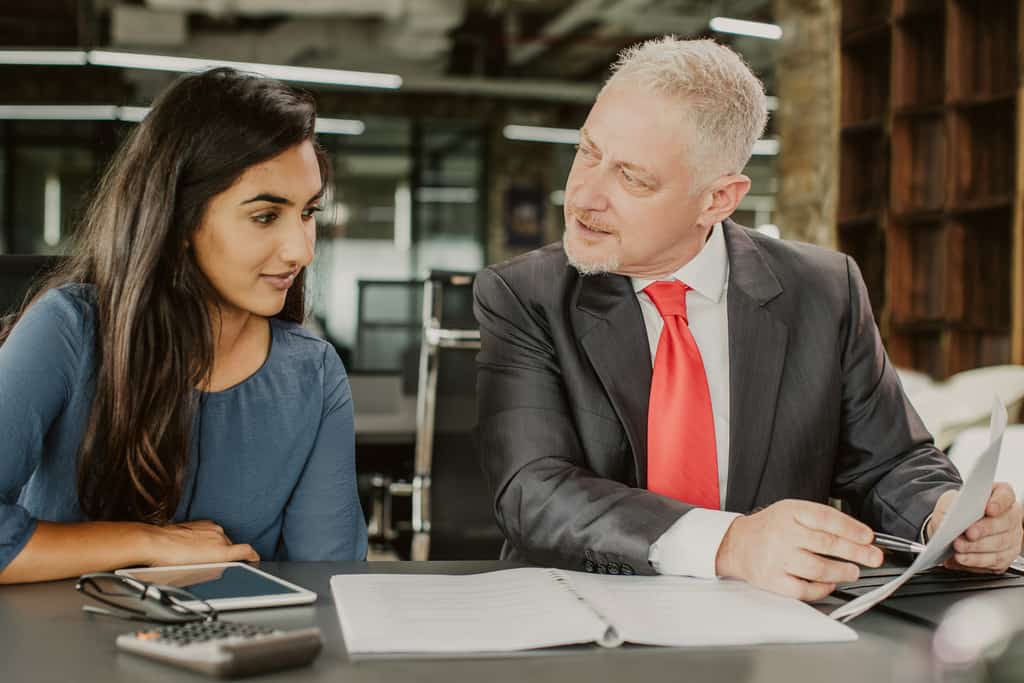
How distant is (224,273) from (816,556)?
902 mm

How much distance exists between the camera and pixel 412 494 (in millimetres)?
2840

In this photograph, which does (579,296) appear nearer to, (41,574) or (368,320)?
(41,574)

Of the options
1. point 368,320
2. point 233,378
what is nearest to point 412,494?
point 233,378

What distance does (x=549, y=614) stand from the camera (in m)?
1.03

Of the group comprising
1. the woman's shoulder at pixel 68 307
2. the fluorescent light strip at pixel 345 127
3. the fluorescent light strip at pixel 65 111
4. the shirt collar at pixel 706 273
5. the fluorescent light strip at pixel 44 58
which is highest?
the fluorescent light strip at pixel 44 58

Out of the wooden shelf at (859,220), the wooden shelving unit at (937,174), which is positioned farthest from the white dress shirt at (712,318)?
the wooden shelf at (859,220)

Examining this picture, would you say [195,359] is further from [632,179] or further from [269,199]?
[632,179]

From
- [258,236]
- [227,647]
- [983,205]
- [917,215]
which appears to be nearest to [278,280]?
[258,236]

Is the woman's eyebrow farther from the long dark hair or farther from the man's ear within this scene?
the man's ear

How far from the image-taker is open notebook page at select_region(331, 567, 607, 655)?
94 cm

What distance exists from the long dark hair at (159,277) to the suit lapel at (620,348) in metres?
0.51

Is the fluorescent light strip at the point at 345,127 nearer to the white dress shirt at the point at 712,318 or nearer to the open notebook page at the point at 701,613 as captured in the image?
the white dress shirt at the point at 712,318

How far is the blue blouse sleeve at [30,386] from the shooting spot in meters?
1.30

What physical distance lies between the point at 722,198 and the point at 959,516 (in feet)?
2.52
